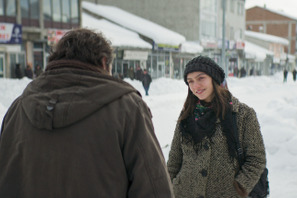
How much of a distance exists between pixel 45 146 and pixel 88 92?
297 millimetres

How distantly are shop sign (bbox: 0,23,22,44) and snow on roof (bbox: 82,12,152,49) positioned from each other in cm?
585

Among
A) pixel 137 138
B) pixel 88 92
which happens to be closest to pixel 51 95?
pixel 88 92

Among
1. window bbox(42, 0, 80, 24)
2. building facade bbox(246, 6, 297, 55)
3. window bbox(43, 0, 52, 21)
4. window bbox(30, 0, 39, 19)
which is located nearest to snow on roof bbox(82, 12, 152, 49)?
window bbox(42, 0, 80, 24)

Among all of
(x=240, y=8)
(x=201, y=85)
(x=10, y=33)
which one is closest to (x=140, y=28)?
(x=10, y=33)

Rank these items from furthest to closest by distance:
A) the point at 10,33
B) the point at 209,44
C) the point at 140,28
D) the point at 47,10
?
the point at 209,44 → the point at 140,28 → the point at 47,10 → the point at 10,33

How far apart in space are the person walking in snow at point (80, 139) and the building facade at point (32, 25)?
1904cm

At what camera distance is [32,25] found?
22.8 meters

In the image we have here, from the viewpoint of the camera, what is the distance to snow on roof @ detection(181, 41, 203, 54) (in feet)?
109

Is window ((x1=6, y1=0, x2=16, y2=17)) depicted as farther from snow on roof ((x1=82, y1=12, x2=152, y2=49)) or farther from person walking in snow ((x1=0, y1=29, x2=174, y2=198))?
person walking in snow ((x1=0, y1=29, x2=174, y2=198))

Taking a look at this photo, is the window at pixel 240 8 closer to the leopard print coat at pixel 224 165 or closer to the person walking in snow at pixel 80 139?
the leopard print coat at pixel 224 165

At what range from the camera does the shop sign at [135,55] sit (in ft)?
88.5

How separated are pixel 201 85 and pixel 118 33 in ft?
84.1

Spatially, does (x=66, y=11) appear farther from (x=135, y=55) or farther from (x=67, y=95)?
(x=67, y=95)

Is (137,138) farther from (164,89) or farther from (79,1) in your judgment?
(79,1)
